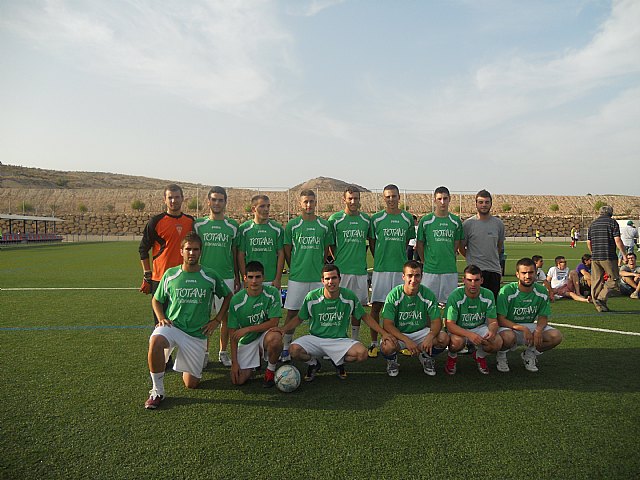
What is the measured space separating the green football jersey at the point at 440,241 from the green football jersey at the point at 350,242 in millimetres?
703

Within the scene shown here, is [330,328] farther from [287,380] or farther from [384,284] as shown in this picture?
[384,284]

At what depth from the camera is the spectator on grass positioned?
7.36 metres

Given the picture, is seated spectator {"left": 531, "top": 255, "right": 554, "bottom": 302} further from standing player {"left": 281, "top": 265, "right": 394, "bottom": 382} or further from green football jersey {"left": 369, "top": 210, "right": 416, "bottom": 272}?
standing player {"left": 281, "top": 265, "right": 394, "bottom": 382}

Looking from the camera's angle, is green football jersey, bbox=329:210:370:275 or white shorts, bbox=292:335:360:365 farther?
green football jersey, bbox=329:210:370:275

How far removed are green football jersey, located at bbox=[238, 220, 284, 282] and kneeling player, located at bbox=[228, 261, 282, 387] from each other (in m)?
0.59

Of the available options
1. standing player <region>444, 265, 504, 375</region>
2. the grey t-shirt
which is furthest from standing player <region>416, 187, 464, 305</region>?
standing player <region>444, 265, 504, 375</region>

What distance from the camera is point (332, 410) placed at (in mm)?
3521

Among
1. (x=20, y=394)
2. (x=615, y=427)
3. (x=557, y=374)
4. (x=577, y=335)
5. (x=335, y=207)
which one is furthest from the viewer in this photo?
(x=335, y=207)

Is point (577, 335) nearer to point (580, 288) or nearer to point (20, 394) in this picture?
point (580, 288)

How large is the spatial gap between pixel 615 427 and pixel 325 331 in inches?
90.4

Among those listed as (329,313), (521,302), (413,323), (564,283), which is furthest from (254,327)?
(564,283)

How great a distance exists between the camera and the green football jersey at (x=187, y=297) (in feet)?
13.5

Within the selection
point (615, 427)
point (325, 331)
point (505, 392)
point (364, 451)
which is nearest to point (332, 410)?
point (364, 451)

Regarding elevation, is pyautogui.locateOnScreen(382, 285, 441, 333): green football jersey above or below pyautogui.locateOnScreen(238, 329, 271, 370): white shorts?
above
